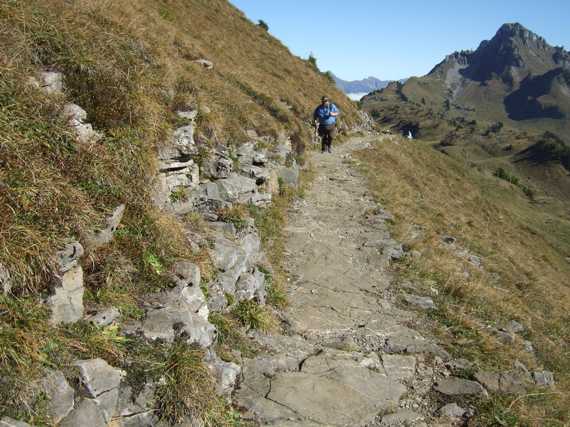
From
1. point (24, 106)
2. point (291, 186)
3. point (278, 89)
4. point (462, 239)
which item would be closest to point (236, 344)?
point (24, 106)

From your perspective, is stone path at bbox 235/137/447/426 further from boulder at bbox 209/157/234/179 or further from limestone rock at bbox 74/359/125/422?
boulder at bbox 209/157/234/179

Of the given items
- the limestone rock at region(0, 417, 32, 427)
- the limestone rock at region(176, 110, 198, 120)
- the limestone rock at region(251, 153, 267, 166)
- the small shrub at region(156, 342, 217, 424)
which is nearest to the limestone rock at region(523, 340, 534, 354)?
the small shrub at region(156, 342, 217, 424)

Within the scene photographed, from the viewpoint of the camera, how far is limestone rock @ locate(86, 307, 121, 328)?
212 inches

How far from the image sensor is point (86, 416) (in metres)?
4.48

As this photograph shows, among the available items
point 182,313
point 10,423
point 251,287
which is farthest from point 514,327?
point 10,423

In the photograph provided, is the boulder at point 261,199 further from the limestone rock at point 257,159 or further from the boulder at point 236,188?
the limestone rock at point 257,159

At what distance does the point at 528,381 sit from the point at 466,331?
1555 millimetres

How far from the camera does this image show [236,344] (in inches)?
290

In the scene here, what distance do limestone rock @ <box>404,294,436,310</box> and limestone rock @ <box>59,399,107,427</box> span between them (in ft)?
24.2

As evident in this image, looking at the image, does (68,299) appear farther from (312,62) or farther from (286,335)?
(312,62)

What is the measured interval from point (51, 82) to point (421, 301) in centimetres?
868

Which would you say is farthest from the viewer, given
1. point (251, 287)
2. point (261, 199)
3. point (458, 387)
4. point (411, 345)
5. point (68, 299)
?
point (261, 199)

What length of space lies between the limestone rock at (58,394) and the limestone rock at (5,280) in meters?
1.01

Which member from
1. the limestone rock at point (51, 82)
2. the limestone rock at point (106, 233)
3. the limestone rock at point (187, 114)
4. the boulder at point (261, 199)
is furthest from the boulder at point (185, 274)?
the boulder at point (261, 199)
